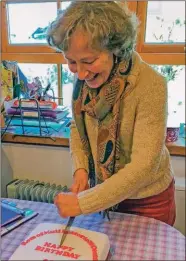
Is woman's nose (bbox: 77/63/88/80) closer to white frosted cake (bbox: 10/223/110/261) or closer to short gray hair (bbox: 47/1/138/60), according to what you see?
short gray hair (bbox: 47/1/138/60)

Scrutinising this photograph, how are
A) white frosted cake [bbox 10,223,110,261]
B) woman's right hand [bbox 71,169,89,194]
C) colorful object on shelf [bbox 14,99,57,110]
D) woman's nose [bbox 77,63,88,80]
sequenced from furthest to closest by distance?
colorful object on shelf [bbox 14,99,57,110] < woman's right hand [bbox 71,169,89,194] < woman's nose [bbox 77,63,88,80] < white frosted cake [bbox 10,223,110,261]

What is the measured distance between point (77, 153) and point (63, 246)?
0.29 metres

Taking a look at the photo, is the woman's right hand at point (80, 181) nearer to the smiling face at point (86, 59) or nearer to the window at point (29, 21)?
the smiling face at point (86, 59)

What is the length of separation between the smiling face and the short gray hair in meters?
0.01

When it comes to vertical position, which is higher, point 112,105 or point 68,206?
point 112,105

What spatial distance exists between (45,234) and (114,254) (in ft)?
0.46

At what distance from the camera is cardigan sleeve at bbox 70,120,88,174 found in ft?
2.68

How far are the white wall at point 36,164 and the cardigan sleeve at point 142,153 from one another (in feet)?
2.82

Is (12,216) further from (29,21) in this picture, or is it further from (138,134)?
(29,21)

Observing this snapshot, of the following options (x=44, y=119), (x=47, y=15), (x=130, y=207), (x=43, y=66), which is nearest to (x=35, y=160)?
(x=44, y=119)

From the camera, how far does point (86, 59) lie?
65 centimetres

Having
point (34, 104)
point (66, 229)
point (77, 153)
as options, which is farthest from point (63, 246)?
point (34, 104)

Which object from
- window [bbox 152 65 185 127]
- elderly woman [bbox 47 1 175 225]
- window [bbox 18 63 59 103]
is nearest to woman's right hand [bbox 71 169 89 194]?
elderly woman [bbox 47 1 175 225]

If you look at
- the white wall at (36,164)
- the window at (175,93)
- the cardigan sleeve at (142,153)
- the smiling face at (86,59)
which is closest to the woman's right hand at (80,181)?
the cardigan sleeve at (142,153)
